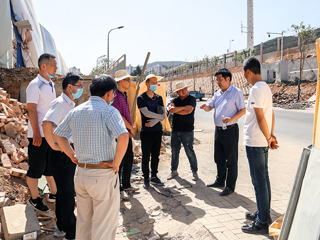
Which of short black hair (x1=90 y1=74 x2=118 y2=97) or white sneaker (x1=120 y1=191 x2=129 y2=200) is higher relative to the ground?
short black hair (x1=90 y1=74 x2=118 y2=97)

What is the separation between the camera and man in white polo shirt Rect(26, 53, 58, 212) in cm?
381

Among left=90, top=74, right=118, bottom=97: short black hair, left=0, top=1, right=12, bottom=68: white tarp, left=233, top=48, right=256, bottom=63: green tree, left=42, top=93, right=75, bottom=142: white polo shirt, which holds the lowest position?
left=42, top=93, right=75, bottom=142: white polo shirt

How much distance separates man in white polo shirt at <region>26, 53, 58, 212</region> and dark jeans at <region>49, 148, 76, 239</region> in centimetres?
67

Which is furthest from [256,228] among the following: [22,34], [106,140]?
[22,34]

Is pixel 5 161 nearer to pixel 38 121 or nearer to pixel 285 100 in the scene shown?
pixel 38 121

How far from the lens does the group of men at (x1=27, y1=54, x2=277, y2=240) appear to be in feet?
8.31

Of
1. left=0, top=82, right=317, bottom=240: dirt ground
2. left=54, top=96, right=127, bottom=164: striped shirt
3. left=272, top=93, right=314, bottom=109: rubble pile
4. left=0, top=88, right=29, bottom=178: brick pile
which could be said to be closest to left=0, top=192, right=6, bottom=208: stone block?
left=0, top=82, right=317, bottom=240: dirt ground

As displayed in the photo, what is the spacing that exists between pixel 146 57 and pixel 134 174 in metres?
2.47

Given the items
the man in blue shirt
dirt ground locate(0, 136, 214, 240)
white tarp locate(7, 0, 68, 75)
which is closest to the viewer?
dirt ground locate(0, 136, 214, 240)

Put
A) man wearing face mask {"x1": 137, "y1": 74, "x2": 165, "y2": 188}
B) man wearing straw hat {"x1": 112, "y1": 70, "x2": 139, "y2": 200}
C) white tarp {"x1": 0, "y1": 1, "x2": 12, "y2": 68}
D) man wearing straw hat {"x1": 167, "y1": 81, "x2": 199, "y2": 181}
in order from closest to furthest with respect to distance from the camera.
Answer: man wearing straw hat {"x1": 112, "y1": 70, "x2": 139, "y2": 200}
man wearing face mask {"x1": 137, "y1": 74, "x2": 165, "y2": 188}
man wearing straw hat {"x1": 167, "y1": 81, "x2": 199, "y2": 181}
white tarp {"x1": 0, "y1": 1, "x2": 12, "y2": 68}

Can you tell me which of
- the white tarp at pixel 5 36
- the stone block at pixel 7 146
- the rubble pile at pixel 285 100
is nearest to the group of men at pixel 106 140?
the stone block at pixel 7 146

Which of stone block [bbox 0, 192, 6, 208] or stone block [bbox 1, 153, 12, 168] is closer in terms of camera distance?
stone block [bbox 0, 192, 6, 208]

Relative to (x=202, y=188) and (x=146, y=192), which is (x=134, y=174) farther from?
(x=202, y=188)

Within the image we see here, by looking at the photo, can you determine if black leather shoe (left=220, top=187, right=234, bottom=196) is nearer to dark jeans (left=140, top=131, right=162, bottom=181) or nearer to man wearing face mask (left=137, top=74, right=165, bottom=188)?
man wearing face mask (left=137, top=74, right=165, bottom=188)
